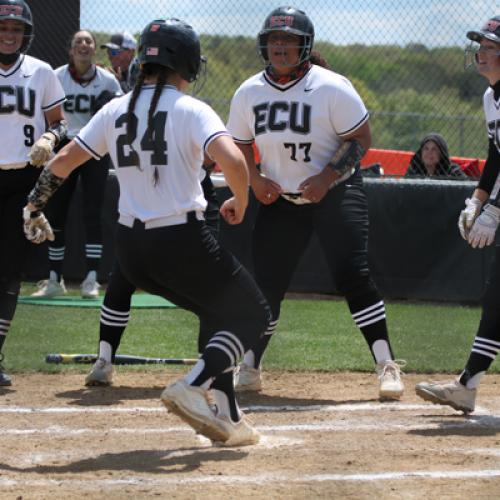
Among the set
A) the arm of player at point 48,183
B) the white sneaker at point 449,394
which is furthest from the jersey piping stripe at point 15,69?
the white sneaker at point 449,394

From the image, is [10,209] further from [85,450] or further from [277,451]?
[277,451]

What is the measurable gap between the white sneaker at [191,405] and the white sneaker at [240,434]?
0.50 feet

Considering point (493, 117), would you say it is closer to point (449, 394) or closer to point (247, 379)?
point (449, 394)

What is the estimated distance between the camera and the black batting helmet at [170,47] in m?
4.85

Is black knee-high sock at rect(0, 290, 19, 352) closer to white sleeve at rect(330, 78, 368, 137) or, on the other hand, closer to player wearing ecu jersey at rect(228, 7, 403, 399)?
player wearing ecu jersey at rect(228, 7, 403, 399)

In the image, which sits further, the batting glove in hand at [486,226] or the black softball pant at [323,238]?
the black softball pant at [323,238]

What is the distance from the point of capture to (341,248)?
6305 millimetres

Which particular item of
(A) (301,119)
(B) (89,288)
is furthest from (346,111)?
(B) (89,288)

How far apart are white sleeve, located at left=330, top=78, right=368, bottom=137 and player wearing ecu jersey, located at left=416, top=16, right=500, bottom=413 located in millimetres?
692

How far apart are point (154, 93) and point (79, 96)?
5526 mm

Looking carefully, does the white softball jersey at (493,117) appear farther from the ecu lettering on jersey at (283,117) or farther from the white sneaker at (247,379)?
the white sneaker at (247,379)

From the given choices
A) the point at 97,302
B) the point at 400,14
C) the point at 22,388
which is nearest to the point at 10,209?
the point at 22,388

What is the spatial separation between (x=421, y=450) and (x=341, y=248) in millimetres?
1588

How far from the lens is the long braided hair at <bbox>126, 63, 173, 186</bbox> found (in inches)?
188
